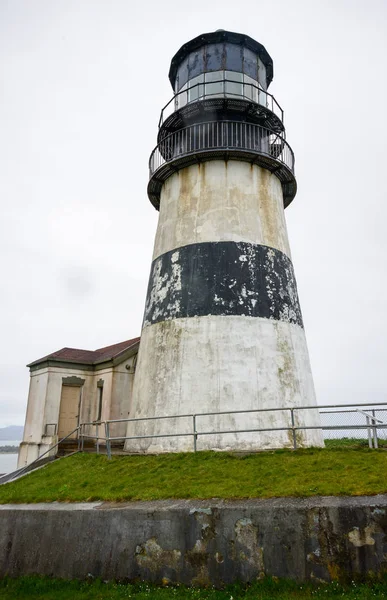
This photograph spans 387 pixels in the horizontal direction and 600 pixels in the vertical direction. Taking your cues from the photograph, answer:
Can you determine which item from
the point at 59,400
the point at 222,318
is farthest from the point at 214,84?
the point at 59,400

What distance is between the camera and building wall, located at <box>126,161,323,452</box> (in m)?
12.2

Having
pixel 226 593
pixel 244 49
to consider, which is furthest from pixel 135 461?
pixel 244 49

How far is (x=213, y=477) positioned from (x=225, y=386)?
3.97 metres

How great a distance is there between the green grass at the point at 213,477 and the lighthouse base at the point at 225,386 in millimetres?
1670

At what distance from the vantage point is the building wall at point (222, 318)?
39.9 ft

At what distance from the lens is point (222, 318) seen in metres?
12.8

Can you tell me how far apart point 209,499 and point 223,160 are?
34.4 ft

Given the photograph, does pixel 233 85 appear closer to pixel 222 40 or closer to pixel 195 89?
pixel 195 89

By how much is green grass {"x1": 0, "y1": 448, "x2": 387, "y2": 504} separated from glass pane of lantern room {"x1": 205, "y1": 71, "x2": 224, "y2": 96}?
11515mm

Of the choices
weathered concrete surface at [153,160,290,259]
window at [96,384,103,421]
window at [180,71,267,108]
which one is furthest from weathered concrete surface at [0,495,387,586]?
window at [180,71,267,108]

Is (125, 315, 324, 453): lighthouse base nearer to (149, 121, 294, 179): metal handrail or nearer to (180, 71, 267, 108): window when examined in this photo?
(149, 121, 294, 179): metal handrail

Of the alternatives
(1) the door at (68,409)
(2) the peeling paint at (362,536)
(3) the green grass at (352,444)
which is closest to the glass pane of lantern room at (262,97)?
(3) the green grass at (352,444)

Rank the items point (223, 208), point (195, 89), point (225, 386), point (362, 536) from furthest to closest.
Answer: point (195, 89), point (223, 208), point (225, 386), point (362, 536)

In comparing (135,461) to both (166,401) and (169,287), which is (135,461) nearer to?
(166,401)
